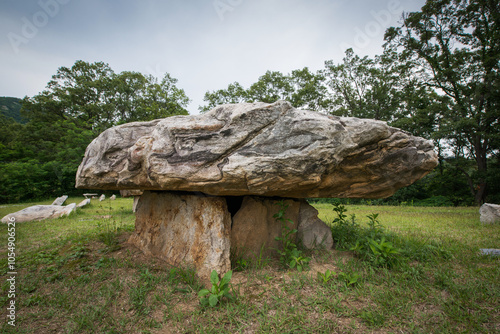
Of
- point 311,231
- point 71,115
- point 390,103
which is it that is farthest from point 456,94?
point 71,115

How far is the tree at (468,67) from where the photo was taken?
12234 millimetres

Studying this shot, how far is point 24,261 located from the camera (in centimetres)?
371

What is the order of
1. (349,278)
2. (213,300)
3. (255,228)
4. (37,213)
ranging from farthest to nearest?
(37,213) → (255,228) → (349,278) → (213,300)

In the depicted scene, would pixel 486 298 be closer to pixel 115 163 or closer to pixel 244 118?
pixel 244 118

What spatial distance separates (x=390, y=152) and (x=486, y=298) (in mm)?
1846

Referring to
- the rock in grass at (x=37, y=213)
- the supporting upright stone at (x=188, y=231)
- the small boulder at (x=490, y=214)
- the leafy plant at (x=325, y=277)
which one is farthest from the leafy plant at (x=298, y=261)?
the rock in grass at (x=37, y=213)

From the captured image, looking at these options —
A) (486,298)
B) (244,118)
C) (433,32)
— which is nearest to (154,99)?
(433,32)

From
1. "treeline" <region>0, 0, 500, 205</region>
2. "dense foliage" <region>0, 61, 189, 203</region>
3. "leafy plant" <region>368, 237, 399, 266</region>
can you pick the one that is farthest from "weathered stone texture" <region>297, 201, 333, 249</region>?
"dense foliage" <region>0, 61, 189, 203</region>

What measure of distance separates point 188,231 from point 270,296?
1.43m

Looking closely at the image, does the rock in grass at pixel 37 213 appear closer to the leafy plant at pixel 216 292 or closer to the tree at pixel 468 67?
the leafy plant at pixel 216 292

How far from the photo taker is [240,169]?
2502 mm

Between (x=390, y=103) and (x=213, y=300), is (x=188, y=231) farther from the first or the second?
(x=390, y=103)

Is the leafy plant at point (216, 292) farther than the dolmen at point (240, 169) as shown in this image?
No

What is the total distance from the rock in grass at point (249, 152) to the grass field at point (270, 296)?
1.16 m
